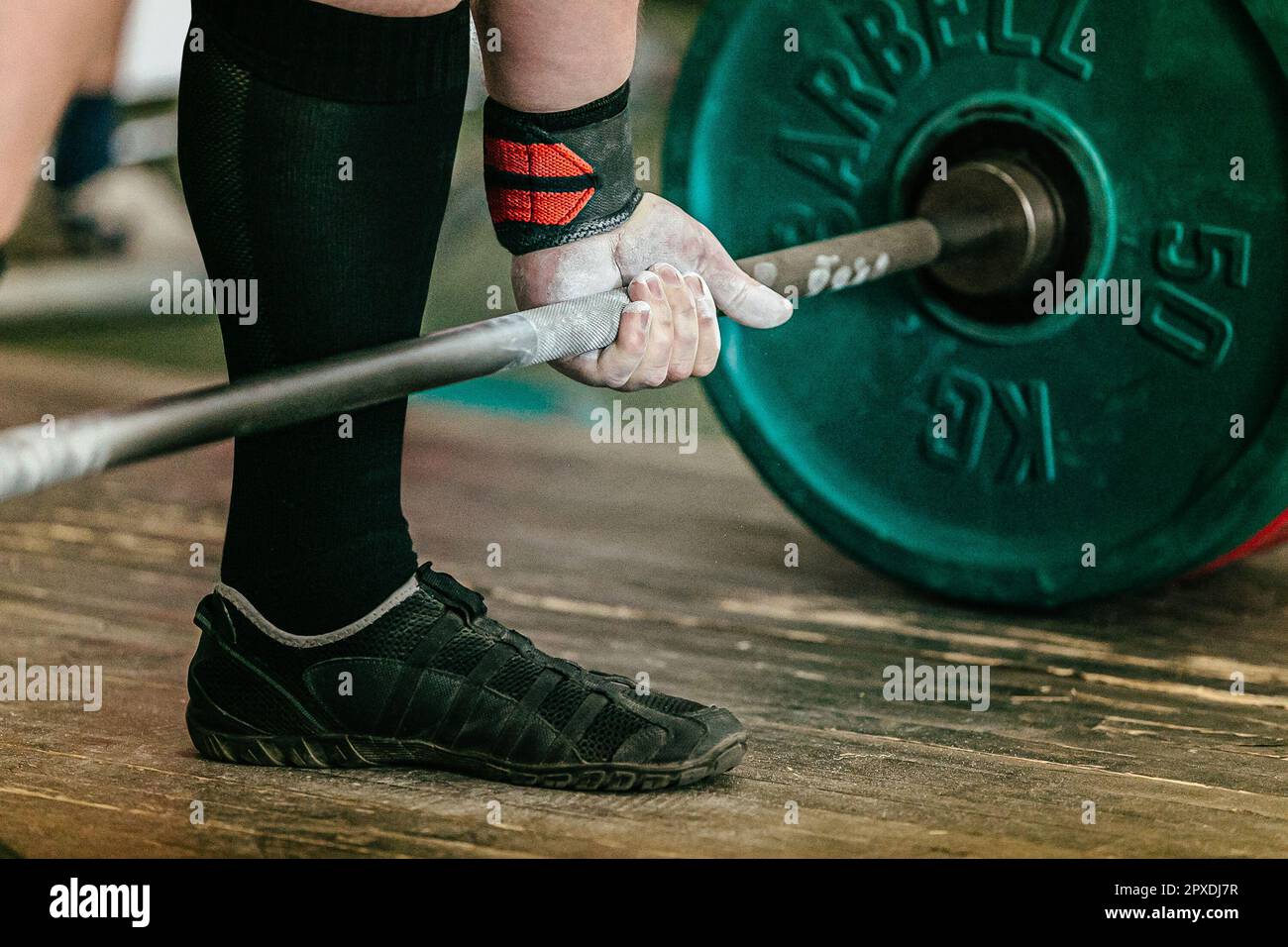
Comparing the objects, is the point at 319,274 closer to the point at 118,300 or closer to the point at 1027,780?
the point at 1027,780

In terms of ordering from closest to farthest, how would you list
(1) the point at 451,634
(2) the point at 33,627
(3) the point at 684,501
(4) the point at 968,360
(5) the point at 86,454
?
(5) the point at 86,454 < (1) the point at 451,634 < (2) the point at 33,627 < (4) the point at 968,360 < (3) the point at 684,501

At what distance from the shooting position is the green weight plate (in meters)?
1.50

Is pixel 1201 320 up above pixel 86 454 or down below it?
above

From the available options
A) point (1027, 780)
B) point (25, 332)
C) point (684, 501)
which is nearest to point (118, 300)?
point (25, 332)

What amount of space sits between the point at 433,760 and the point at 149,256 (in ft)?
8.97

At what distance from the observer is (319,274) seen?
1.08 metres

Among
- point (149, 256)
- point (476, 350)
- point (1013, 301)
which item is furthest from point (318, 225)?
point (149, 256)

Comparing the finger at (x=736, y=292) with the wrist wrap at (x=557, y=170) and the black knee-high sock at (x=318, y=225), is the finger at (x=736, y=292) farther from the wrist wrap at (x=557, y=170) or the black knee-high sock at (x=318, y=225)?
the black knee-high sock at (x=318, y=225)

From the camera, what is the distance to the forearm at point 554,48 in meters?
1.12

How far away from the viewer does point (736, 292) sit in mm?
1239

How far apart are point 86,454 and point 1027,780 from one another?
71 centimetres

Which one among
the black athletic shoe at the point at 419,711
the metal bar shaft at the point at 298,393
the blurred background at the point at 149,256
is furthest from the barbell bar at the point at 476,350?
the blurred background at the point at 149,256

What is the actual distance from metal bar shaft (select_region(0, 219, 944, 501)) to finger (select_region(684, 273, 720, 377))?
2.4 inches
